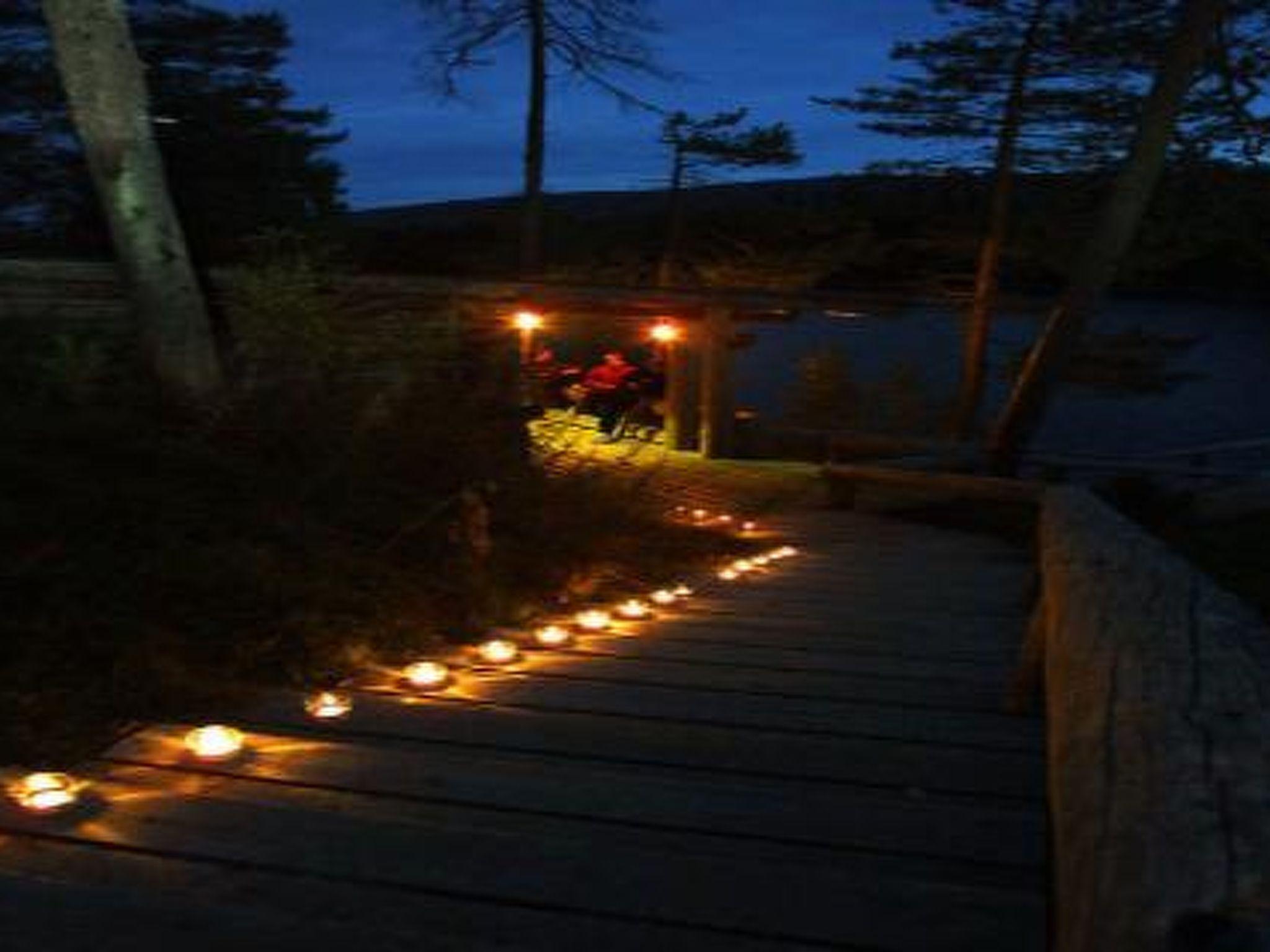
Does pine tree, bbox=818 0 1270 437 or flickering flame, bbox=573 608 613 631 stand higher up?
pine tree, bbox=818 0 1270 437

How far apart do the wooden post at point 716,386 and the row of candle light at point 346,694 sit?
10501 mm

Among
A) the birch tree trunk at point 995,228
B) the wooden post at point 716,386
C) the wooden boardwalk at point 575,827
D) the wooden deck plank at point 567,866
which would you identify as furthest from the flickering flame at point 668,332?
the wooden deck plank at point 567,866

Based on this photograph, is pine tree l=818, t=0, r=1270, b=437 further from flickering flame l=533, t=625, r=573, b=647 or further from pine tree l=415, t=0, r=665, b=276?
flickering flame l=533, t=625, r=573, b=647

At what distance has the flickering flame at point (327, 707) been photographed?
3.04 m

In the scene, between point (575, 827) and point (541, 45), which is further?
point (541, 45)

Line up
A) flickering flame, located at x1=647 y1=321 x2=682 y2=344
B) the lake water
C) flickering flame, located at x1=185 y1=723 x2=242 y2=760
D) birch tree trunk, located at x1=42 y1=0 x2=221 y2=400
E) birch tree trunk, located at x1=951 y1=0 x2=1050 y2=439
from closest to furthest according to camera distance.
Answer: flickering flame, located at x1=185 y1=723 x2=242 y2=760, birch tree trunk, located at x1=42 y1=0 x2=221 y2=400, flickering flame, located at x1=647 y1=321 x2=682 y2=344, birch tree trunk, located at x1=951 y1=0 x2=1050 y2=439, the lake water

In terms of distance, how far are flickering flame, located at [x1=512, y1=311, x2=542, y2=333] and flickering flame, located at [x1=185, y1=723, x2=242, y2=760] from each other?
11.1 meters

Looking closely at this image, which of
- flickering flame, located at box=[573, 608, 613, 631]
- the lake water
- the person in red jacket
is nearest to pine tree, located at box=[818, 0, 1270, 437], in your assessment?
the lake water

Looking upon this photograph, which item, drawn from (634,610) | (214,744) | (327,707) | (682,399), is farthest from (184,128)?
(214,744)

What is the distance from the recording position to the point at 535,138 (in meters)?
18.6

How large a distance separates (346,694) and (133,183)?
3.46 m

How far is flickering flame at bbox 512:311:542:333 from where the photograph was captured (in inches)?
552

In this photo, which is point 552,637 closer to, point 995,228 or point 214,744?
point 214,744

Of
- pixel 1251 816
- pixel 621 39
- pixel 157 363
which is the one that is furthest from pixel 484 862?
pixel 621 39
